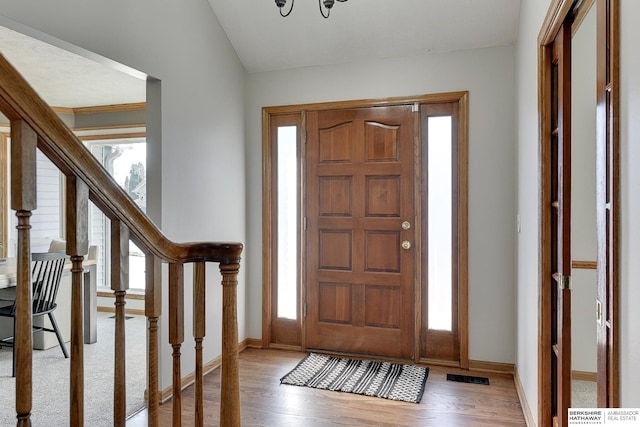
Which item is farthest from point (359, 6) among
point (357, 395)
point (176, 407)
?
point (176, 407)

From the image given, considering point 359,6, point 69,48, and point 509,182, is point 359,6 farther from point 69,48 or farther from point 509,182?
point 69,48

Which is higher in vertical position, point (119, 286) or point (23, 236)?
point (23, 236)

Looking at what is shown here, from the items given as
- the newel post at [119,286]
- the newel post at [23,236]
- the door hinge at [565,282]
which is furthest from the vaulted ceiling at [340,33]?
the newel post at [23,236]

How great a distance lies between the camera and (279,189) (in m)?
3.85

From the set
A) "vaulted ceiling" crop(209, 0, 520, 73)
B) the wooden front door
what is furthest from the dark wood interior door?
the wooden front door

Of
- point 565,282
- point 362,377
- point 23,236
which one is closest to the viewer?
point 23,236

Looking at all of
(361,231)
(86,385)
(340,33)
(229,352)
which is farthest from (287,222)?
(229,352)

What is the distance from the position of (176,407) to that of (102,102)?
4.60 meters

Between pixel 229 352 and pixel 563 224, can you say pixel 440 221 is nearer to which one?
pixel 563 224

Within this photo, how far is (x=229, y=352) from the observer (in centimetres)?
133

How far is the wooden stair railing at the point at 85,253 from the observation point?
81cm

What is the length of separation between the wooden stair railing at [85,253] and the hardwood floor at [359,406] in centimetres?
143

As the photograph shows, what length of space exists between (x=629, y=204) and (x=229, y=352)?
1143mm

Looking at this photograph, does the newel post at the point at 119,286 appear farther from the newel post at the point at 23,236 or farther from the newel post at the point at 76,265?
the newel post at the point at 23,236
